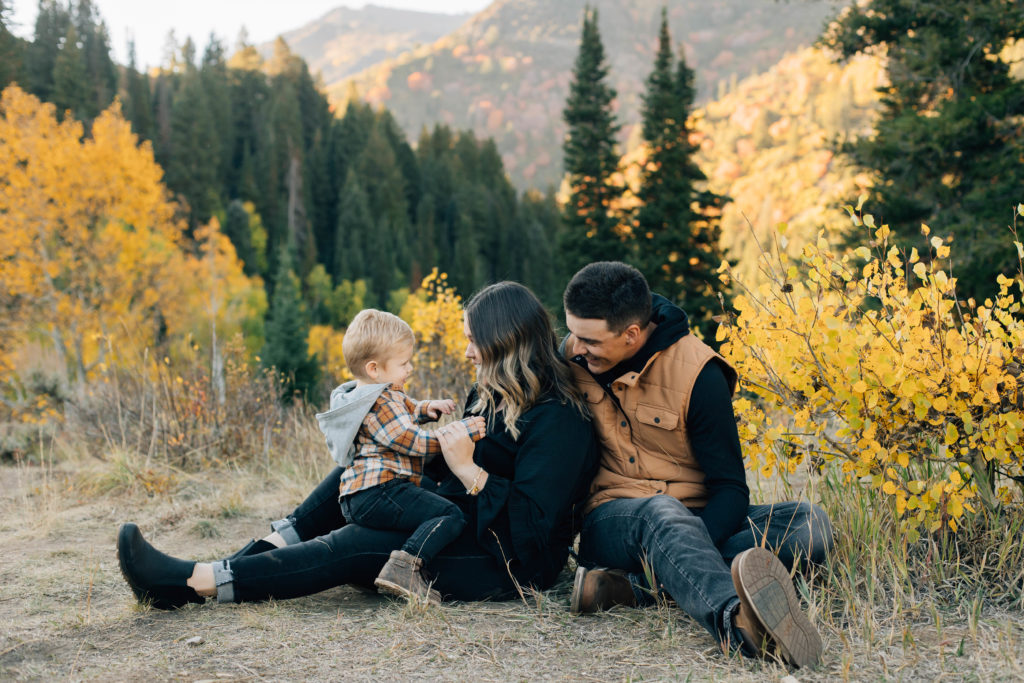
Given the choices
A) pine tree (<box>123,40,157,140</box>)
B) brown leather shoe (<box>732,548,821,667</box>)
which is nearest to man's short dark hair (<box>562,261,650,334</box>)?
brown leather shoe (<box>732,548,821,667</box>)

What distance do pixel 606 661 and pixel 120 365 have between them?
19.5 feet

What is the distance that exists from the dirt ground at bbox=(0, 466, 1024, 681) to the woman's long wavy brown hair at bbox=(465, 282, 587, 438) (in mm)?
739

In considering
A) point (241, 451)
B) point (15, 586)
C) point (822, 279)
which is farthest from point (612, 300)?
point (241, 451)

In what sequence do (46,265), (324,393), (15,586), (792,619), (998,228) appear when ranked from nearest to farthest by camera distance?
(792,619)
(15,586)
(324,393)
(998,228)
(46,265)

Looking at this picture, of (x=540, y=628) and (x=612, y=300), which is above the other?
(x=612, y=300)

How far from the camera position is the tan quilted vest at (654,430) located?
2.88 metres

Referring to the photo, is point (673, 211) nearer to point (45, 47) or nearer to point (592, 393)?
point (592, 393)

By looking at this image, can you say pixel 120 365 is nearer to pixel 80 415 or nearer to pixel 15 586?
pixel 80 415

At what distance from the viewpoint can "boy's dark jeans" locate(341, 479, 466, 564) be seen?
2.88m

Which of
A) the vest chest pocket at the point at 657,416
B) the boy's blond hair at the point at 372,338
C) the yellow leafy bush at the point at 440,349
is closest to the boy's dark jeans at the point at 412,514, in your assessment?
the boy's blond hair at the point at 372,338

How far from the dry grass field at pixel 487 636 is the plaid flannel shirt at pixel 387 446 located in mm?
494

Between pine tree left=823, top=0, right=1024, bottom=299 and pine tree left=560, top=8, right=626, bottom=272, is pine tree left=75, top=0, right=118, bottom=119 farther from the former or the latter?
pine tree left=823, top=0, right=1024, bottom=299

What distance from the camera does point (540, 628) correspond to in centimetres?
269

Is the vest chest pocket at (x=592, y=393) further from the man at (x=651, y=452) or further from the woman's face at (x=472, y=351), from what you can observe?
the woman's face at (x=472, y=351)
